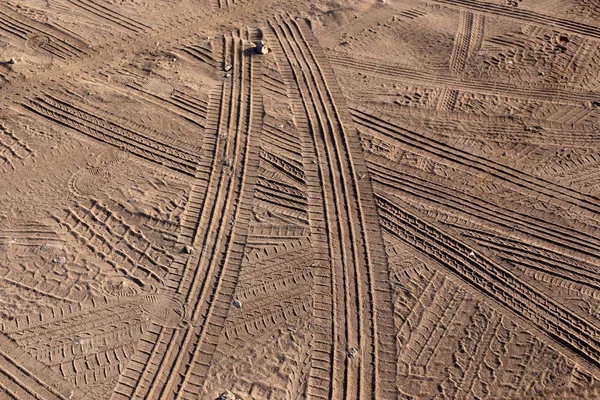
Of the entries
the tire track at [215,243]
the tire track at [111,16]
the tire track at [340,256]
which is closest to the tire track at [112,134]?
the tire track at [215,243]

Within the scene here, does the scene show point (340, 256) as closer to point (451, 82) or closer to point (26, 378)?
point (26, 378)

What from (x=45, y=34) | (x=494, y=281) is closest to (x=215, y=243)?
(x=494, y=281)

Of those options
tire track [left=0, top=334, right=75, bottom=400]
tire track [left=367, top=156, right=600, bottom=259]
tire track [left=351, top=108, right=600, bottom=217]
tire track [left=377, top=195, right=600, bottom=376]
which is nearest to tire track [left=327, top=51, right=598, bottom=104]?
tire track [left=351, top=108, right=600, bottom=217]

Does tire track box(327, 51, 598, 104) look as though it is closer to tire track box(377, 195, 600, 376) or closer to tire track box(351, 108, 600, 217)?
tire track box(351, 108, 600, 217)

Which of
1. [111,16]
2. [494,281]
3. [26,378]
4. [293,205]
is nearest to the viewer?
[26,378]

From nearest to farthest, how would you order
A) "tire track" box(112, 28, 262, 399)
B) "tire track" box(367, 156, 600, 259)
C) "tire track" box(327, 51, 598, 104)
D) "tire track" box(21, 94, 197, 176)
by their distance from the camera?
"tire track" box(112, 28, 262, 399) → "tire track" box(367, 156, 600, 259) → "tire track" box(21, 94, 197, 176) → "tire track" box(327, 51, 598, 104)

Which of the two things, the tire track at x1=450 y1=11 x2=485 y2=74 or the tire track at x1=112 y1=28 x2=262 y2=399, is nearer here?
the tire track at x1=112 y1=28 x2=262 y2=399

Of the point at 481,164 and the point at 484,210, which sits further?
the point at 481,164

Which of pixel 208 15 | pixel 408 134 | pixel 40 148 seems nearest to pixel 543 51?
pixel 408 134
